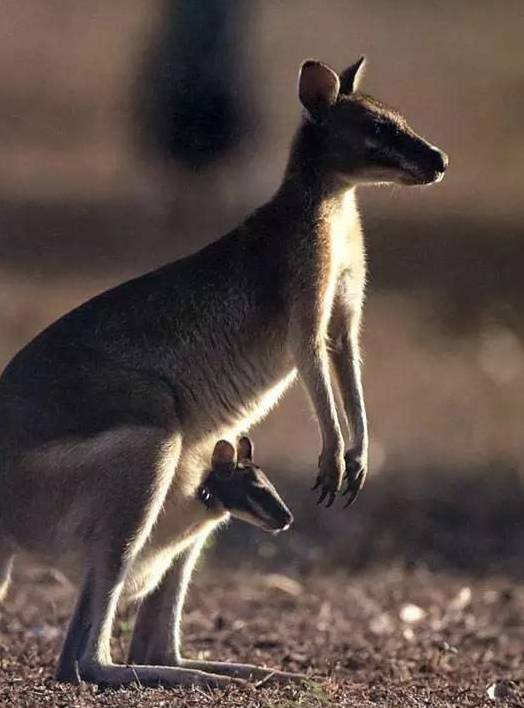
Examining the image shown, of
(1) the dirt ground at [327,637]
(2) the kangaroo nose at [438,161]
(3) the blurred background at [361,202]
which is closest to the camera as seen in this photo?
(1) the dirt ground at [327,637]

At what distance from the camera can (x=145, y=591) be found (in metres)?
5.98

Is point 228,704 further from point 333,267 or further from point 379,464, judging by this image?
point 379,464

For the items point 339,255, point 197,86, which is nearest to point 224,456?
point 339,255

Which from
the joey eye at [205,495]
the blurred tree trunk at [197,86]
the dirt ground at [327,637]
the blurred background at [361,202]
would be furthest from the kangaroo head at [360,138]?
the blurred tree trunk at [197,86]

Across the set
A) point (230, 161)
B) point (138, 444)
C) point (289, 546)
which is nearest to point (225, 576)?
point (289, 546)

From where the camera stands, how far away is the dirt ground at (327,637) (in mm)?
5590

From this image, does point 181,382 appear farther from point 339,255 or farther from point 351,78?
point 351,78

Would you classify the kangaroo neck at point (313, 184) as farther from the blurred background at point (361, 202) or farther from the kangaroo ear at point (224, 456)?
the blurred background at point (361, 202)

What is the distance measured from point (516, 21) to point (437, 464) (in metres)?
14.2

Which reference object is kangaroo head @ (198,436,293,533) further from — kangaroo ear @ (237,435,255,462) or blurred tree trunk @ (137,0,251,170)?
blurred tree trunk @ (137,0,251,170)

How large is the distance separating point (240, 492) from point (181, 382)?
17.4 inches

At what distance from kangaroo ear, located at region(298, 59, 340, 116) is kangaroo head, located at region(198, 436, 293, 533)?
1218 mm

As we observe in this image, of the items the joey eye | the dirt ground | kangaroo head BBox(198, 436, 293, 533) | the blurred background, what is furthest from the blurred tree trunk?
the joey eye

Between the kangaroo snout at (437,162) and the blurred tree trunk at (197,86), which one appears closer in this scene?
the kangaroo snout at (437,162)
